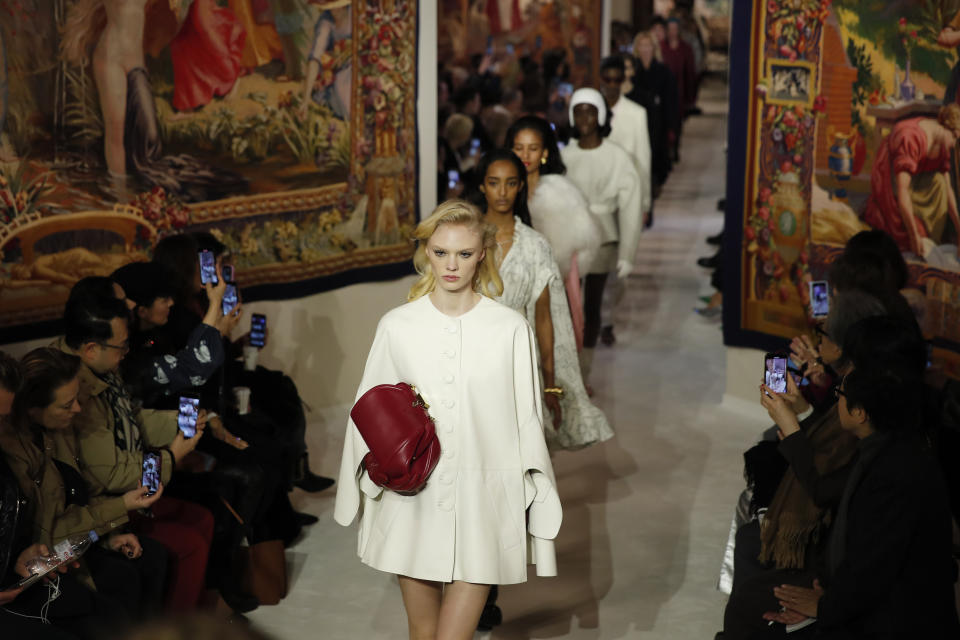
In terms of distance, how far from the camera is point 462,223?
4020 millimetres

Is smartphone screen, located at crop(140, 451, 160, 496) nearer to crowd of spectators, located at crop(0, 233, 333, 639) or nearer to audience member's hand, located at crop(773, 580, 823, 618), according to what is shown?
crowd of spectators, located at crop(0, 233, 333, 639)

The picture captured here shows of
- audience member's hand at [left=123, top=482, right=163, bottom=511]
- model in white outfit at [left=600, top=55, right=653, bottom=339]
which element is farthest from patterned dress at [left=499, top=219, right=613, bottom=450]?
model in white outfit at [left=600, top=55, right=653, bottom=339]

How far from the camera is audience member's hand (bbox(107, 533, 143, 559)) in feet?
15.1

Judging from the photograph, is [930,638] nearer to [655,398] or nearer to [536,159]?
[536,159]

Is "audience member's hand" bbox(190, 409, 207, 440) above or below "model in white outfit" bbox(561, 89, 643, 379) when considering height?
below

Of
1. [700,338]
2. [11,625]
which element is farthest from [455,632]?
[700,338]

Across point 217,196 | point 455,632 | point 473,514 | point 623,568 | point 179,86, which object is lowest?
point 623,568

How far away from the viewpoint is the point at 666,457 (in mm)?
7238

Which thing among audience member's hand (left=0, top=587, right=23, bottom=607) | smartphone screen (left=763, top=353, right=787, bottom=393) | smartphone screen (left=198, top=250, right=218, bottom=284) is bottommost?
audience member's hand (left=0, top=587, right=23, bottom=607)

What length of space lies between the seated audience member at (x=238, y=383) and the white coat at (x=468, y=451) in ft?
5.73

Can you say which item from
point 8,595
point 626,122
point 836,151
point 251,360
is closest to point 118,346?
point 8,595

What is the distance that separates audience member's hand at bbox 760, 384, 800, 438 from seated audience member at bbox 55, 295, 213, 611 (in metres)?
2.22

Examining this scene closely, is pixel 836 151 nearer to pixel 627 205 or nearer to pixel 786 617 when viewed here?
pixel 627 205

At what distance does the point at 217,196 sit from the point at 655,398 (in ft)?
10.4
